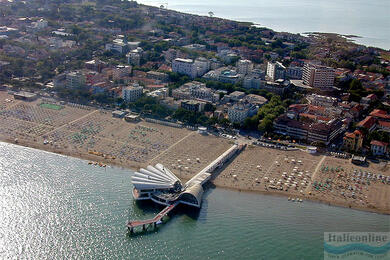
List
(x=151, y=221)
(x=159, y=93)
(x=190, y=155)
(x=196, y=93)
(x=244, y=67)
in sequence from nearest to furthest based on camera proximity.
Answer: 1. (x=151, y=221)
2. (x=190, y=155)
3. (x=159, y=93)
4. (x=196, y=93)
5. (x=244, y=67)

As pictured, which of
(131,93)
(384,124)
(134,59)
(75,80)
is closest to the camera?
(384,124)

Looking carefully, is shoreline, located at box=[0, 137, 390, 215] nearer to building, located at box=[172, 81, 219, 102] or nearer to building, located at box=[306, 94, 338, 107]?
building, located at box=[172, 81, 219, 102]

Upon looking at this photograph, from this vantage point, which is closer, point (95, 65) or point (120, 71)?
point (120, 71)

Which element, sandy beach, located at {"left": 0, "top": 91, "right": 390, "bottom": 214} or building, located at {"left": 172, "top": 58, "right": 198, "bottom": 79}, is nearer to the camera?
sandy beach, located at {"left": 0, "top": 91, "right": 390, "bottom": 214}

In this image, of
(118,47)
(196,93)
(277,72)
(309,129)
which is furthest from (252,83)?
(118,47)

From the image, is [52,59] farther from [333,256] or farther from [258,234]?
[333,256]

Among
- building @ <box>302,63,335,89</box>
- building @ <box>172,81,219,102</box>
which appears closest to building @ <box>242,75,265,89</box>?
building @ <box>172,81,219,102</box>

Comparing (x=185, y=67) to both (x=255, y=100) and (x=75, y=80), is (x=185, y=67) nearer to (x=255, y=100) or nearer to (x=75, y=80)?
(x=255, y=100)
